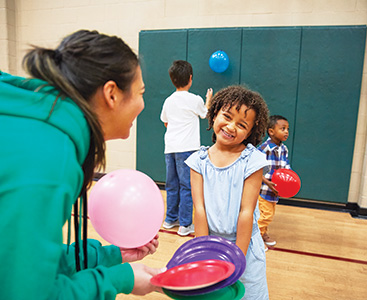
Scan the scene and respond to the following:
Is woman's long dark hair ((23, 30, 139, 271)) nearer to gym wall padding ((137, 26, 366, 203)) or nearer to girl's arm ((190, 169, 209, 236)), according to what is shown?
girl's arm ((190, 169, 209, 236))

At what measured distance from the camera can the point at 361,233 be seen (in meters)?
2.96

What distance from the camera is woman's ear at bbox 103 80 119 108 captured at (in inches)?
28.1

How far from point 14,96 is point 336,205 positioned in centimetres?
386

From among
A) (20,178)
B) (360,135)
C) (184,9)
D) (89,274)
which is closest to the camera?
(20,178)

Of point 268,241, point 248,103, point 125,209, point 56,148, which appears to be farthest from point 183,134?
point 56,148

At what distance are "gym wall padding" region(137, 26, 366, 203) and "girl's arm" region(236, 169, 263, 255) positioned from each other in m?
2.64

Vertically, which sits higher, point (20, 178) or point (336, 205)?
point (20, 178)

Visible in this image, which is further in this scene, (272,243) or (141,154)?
(141,154)

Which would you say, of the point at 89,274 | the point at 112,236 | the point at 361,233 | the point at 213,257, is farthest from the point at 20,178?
the point at 361,233

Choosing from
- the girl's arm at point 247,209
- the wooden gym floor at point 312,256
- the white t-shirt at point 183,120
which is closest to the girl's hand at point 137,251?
the girl's arm at point 247,209

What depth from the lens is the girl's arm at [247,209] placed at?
1.21 meters

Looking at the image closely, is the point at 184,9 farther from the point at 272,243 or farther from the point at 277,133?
the point at 272,243

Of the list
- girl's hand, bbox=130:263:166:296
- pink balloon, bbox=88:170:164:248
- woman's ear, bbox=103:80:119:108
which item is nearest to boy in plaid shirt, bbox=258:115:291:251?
pink balloon, bbox=88:170:164:248

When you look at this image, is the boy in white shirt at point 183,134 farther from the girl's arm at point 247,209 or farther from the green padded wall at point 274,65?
the girl's arm at point 247,209
